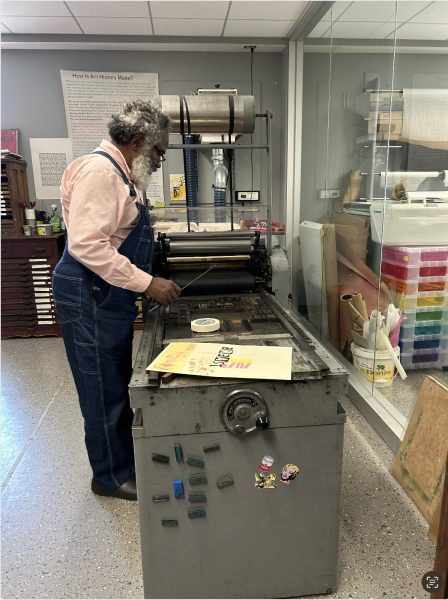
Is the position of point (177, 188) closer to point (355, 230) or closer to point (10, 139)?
point (10, 139)

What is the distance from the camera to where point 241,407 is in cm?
114

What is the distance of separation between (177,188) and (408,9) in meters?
2.49

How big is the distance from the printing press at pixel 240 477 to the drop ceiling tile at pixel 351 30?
198 cm

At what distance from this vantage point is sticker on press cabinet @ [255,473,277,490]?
1.21m

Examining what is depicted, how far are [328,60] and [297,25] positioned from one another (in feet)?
1.77

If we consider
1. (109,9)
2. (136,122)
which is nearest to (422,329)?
(136,122)

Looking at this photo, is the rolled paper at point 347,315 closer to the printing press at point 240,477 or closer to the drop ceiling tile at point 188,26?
the printing press at point 240,477

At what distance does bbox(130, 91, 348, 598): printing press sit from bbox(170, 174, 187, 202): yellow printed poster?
2.86m

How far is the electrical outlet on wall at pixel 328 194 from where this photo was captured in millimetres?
3002

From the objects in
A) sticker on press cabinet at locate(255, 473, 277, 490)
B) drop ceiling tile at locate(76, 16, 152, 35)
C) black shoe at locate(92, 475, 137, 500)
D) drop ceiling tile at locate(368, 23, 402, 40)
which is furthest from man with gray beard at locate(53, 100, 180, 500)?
drop ceiling tile at locate(76, 16, 152, 35)

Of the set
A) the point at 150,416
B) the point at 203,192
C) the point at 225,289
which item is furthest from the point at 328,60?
the point at 150,416

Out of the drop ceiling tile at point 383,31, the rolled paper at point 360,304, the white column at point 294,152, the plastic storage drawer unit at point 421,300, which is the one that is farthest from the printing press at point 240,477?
the white column at point 294,152

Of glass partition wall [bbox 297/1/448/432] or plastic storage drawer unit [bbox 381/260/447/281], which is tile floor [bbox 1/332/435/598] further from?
plastic storage drawer unit [bbox 381/260/447/281]

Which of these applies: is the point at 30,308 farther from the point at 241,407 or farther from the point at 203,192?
the point at 241,407
